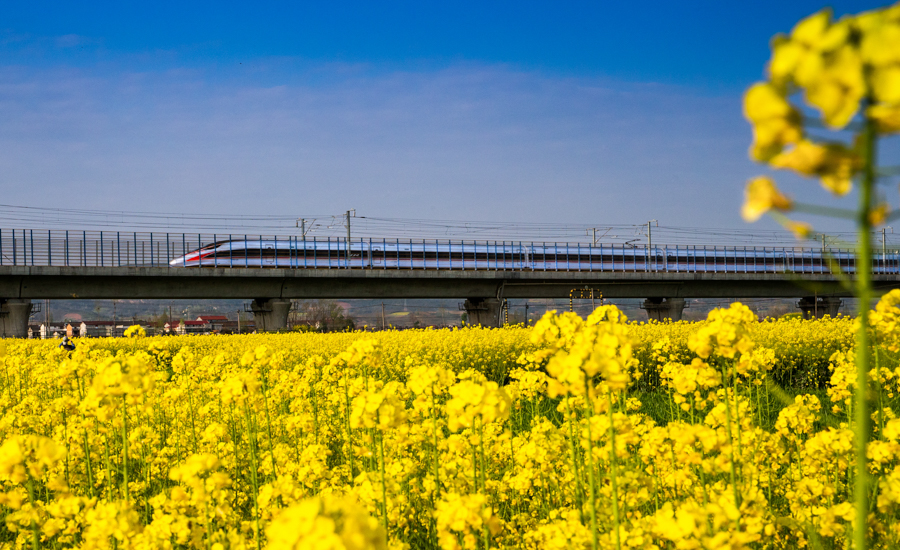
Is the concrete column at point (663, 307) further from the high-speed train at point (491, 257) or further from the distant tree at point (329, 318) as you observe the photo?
the distant tree at point (329, 318)

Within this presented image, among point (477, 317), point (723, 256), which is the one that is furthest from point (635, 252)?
point (477, 317)

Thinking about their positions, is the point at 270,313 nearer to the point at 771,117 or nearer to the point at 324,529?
the point at 324,529

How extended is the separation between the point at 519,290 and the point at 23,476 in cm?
2818

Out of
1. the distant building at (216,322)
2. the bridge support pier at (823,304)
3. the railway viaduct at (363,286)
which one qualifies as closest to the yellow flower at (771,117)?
the railway viaduct at (363,286)

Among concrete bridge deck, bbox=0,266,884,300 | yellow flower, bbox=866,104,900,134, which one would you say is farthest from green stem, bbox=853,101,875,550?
concrete bridge deck, bbox=0,266,884,300

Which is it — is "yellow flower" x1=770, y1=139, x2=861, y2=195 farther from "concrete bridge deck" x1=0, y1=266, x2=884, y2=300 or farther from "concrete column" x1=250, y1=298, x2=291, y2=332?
"concrete column" x1=250, y1=298, x2=291, y2=332

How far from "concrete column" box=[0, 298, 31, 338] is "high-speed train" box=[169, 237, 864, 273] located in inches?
221

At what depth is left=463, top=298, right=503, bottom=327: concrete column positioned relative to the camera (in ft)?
93.9

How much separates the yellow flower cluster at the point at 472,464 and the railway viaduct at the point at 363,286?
19567 millimetres

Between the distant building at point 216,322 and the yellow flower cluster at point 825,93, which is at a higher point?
the distant building at point 216,322

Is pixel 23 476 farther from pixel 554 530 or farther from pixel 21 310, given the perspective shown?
pixel 21 310

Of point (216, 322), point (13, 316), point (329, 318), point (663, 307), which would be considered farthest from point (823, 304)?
point (329, 318)

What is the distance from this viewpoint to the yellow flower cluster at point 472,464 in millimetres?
1808

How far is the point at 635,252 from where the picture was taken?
1326 inches
